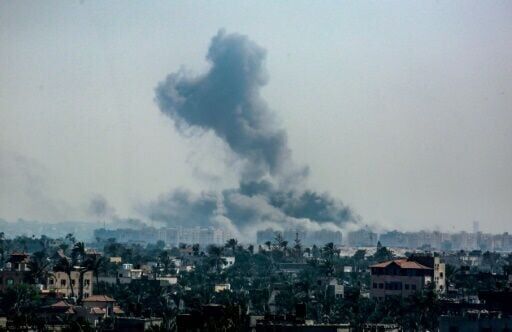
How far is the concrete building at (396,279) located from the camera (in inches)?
5822

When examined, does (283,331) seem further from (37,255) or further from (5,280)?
(37,255)

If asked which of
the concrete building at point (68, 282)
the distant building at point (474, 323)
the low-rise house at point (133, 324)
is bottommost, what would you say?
the low-rise house at point (133, 324)

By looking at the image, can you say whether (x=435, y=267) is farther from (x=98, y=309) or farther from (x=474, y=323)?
(x=474, y=323)

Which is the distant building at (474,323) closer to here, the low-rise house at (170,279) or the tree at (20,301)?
the tree at (20,301)

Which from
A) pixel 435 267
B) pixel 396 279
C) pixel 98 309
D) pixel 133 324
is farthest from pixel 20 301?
pixel 435 267

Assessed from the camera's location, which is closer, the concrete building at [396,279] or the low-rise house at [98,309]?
the low-rise house at [98,309]

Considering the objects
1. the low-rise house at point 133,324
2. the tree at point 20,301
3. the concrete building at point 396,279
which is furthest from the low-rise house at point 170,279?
the low-rise house at point 133,324

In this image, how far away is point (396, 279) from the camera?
149 metres

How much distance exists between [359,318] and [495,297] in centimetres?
1820

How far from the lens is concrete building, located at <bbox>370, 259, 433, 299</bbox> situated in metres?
148

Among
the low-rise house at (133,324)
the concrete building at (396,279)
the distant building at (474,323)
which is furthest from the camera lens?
the concrete building at (396,279)

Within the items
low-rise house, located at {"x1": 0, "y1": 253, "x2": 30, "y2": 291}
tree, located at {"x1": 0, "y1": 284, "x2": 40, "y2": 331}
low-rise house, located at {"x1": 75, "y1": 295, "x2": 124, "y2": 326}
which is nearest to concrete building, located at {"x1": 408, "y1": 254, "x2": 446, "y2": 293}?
low-rise house, located at {"x1": 0, "y1": 253, "x2": 30, "y2": 291}

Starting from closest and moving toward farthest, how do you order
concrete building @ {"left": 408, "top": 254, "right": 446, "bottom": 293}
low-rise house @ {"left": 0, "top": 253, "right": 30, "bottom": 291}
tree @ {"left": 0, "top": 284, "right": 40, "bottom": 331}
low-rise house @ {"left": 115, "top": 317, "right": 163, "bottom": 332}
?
low-rise house @ {"left": 115, "top": 317, "right": 163, "bottom": 332} → tree @ {"left": 0, "top": 284, "right": 40, "bottom": 331} → low-rise house @ {"left": 0, "top": 253, "right": 30, "bottom": 291} → concrete building @ {"left": 408, "top": 254, "right": 446, "bottom": 293}

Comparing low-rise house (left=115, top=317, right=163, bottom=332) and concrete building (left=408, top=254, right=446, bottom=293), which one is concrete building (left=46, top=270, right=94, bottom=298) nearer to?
concrete building (left=408, top=254, right=446, bottom=293)
